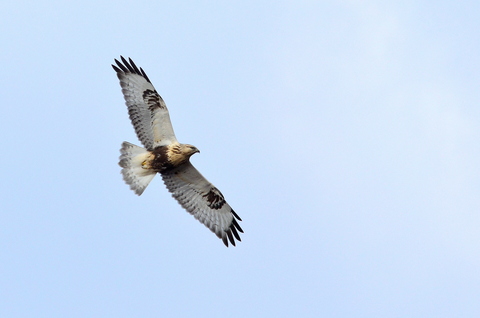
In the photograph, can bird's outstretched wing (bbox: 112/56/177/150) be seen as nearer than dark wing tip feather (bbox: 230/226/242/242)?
Yes

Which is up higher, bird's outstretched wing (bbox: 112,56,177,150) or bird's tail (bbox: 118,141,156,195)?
bird's outstretched wing (bbox: 112,56,177,150)

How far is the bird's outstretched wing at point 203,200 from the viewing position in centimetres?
1424

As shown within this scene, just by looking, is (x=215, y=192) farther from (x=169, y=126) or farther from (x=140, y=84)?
(x=140, y=84)

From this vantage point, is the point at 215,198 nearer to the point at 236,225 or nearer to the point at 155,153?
the point at 236,225

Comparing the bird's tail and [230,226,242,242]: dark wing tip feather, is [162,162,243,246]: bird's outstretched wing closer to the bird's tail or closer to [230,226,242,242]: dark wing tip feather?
[230,226,242,242]: dark wing tip feather

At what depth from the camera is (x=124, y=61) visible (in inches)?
566

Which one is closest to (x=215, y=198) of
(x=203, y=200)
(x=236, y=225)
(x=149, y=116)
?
(x=203, y=200)

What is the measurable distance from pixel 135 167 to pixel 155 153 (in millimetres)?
501

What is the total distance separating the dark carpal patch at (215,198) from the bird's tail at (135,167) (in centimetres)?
120

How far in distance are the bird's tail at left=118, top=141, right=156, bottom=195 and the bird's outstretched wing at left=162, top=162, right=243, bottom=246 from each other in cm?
44

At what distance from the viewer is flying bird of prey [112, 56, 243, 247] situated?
13906 millimetres


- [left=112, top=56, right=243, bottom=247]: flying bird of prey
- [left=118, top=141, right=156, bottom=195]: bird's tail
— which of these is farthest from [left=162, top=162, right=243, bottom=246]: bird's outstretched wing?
[left=118, top=141, right=156, bottom=195]: bird's tail

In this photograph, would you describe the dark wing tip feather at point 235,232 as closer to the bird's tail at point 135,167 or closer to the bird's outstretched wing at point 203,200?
the bird's outstretched wing at point 203,200

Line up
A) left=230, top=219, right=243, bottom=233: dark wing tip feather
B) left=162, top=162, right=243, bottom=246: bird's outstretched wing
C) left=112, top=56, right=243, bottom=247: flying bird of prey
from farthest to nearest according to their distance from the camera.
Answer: left=230, top=219, right=243, bottom=233: dark wing tip feather < left=162, top=162, right=243, bottom=246: bird's outstretched wing < left=112, top=56, right=243, bottom=247: flying bird of prey
